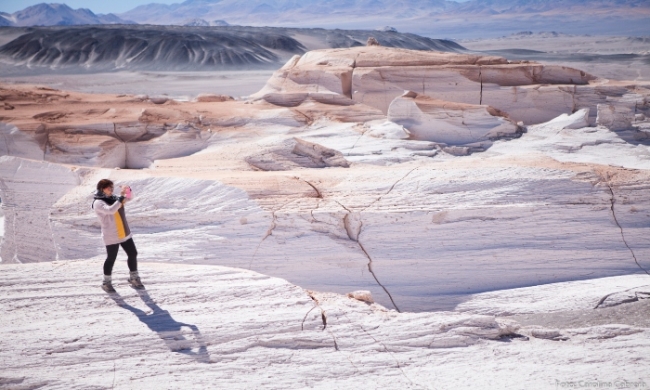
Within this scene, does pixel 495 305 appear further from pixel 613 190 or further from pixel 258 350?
pixel 258 350

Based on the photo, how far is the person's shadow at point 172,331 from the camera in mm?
3475

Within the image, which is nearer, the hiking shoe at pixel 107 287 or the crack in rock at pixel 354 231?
the hiking shoe at pixel 107 287

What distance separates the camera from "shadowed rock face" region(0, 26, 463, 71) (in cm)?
3782

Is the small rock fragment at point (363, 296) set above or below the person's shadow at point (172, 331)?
below

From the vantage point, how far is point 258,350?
11.7ft

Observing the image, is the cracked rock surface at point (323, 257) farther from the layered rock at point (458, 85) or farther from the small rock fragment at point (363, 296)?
Answer: the layered rock at point (458, 85)

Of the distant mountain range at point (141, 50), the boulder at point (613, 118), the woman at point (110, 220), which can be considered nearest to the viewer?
the woman at point (110, 220)

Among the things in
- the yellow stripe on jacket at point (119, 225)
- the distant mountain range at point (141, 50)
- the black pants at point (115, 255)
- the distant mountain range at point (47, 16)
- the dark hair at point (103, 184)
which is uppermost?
the distant mountain range at point (47, 16)

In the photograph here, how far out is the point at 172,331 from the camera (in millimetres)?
3609

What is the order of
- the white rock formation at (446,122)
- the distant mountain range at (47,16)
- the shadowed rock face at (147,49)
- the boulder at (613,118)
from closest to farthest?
the white rock formation at (446,122), the boulder at (613,118), the shadowed rock face at (147,49), the distant mountain range at (47,16)

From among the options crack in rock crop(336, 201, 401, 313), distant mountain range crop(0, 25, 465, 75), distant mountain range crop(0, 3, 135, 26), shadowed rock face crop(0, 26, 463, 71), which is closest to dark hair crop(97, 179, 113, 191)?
crack in rock crop(336, 201, 401, 313)

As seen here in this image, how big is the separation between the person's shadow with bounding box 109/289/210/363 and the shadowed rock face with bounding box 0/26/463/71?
34176mm

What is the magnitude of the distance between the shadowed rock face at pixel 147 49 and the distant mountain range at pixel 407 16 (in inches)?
1660

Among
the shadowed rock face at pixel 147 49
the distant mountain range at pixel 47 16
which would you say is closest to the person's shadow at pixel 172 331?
the shadowed rock face at pixel 147 49
